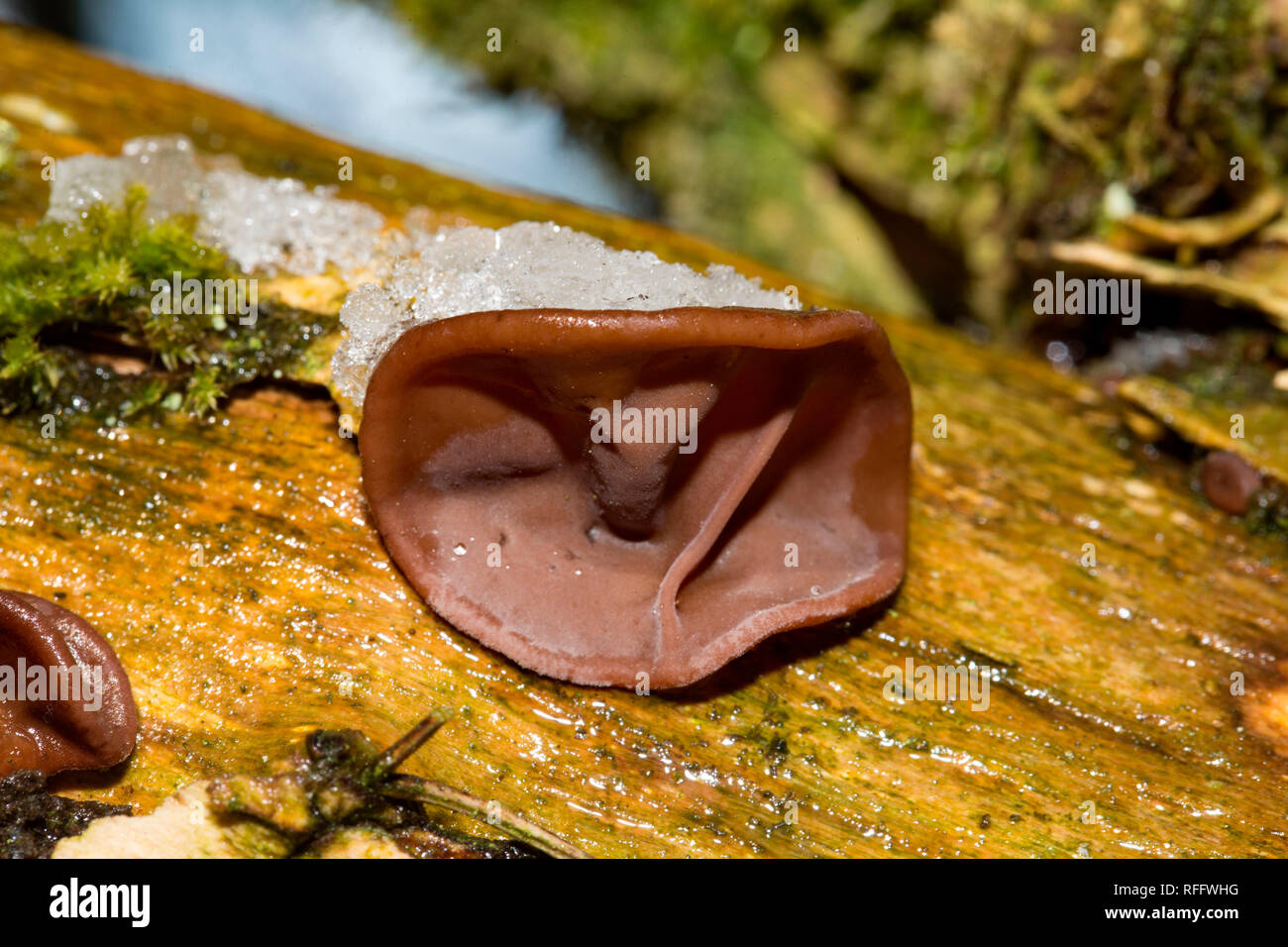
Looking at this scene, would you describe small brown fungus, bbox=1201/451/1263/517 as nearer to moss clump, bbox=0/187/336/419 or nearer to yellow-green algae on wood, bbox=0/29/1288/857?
yellow-green algae on wood, bbox=0/29/1288/857

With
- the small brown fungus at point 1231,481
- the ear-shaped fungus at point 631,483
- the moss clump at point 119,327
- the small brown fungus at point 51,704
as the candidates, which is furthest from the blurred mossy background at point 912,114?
the small brown fungus at point 51,704

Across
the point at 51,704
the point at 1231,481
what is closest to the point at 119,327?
the point at 51,704

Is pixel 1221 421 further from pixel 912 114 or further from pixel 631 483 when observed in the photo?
pixel 912 114

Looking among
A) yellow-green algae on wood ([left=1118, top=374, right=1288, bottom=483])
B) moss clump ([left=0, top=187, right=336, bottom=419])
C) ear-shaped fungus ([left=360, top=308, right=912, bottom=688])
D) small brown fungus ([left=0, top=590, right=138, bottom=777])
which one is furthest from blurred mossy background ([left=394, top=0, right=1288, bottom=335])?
small brown fungus ([left=0, top=590, right=138, bottom=777])

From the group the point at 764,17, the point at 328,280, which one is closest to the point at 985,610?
the point at 328,280

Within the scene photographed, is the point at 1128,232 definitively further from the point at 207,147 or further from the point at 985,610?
the point at 207,147

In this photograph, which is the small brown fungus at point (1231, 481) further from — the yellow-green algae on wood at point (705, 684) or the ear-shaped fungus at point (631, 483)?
the ear-shaped fungus at point (631, 483)
